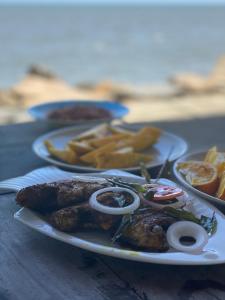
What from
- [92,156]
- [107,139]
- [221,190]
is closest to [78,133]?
[107,139]

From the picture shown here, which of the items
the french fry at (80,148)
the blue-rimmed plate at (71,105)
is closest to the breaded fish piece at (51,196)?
the french fry at (80,148)

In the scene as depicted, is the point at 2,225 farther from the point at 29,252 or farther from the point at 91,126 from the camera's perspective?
the point at 91,126

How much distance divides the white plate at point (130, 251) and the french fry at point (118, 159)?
42 centimetres

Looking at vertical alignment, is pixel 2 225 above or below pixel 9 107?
above

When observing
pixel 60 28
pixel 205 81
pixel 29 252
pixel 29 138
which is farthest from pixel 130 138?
pixel 60 28

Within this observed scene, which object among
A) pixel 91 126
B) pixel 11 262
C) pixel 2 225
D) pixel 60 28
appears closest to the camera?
pixel 11 262

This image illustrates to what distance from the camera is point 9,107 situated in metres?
10.2

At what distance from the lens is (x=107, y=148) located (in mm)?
1581

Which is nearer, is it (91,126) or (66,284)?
(66,284)

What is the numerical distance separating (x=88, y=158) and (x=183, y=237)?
581 mm

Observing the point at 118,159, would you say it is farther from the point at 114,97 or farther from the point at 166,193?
the point at 114,97

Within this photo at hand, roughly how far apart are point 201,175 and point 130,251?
1.46 ft

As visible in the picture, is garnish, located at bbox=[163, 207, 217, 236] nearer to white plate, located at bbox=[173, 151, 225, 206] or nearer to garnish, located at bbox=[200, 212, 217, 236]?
garnish, located at bbox=[200, 212, 217, 236]

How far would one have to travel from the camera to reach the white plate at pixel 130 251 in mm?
927
